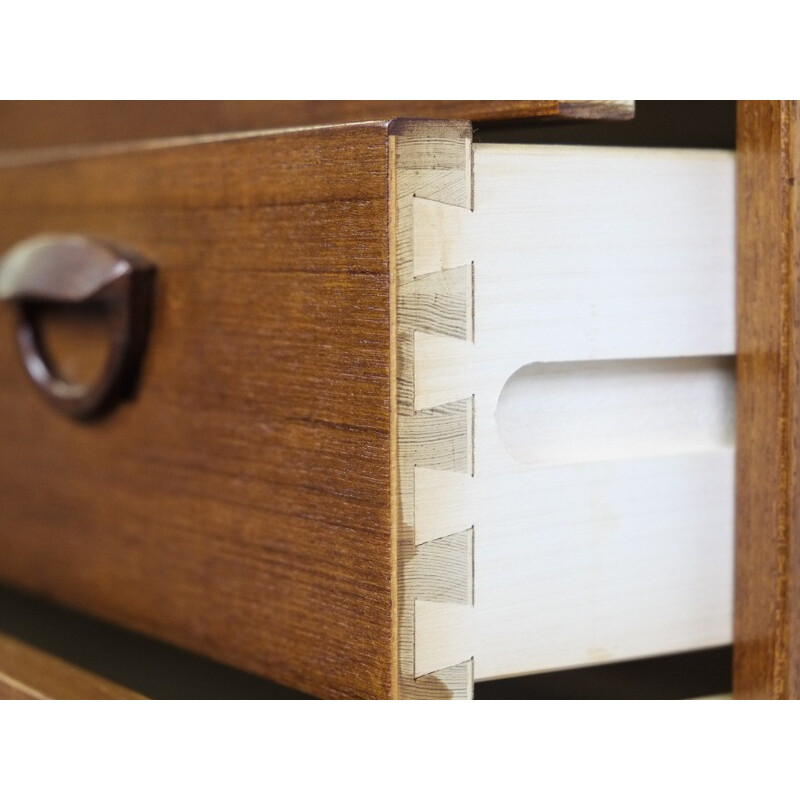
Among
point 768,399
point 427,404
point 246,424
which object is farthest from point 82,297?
point 768,399

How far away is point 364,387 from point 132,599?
0.27 meters

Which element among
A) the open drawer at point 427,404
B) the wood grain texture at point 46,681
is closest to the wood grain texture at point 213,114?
the open drawer at point 427,404

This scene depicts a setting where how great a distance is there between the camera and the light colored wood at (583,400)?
549mm

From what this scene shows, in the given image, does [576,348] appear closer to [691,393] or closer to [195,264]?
[691,393]

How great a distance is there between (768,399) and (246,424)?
0.85 feet

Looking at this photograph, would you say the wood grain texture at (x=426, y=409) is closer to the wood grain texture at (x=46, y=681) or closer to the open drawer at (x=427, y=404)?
the open drawer at (x=427, y=404)

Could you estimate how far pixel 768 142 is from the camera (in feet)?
1.98

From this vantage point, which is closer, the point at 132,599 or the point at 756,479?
the point at 756,479

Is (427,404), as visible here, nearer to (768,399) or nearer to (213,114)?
(768,399)

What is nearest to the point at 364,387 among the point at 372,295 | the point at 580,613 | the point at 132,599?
the point at 372,295

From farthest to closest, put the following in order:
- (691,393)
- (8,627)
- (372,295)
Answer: (8,627)
(691,393)
(372,295)

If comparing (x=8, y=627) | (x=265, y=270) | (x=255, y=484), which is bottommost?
(x=8, y=627)

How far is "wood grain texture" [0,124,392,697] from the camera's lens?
549 mm

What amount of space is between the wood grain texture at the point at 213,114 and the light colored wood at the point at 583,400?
0.02m
